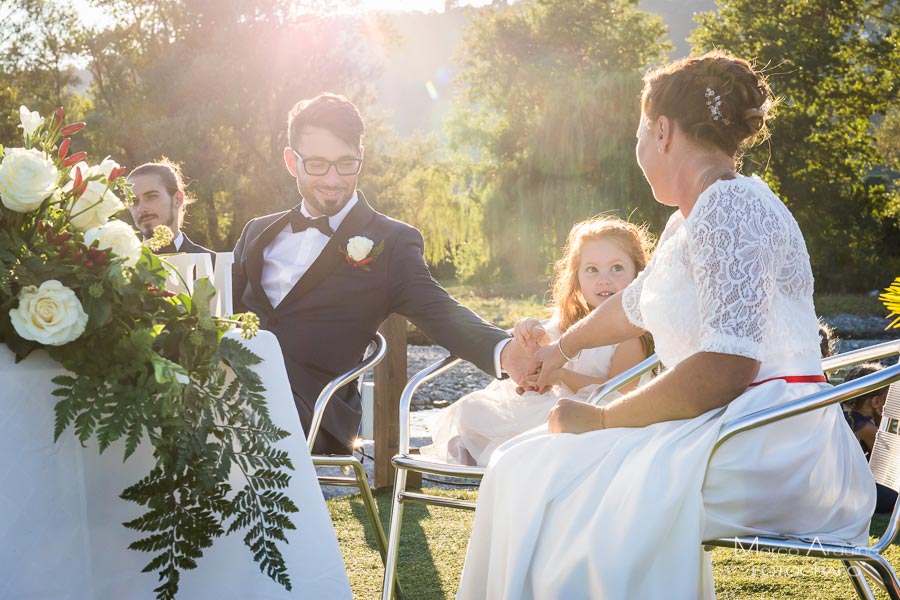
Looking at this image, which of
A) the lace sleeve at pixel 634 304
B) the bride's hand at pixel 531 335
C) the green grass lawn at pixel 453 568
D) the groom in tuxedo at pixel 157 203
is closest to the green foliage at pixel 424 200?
the groom in tuxedo at pixel 157 203

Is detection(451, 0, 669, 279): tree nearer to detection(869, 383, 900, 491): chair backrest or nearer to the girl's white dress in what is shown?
the girl's white dress

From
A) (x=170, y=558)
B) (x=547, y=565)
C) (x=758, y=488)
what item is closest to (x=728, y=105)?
(x=758, y=488)

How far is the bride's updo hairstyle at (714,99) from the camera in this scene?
78.7 inches

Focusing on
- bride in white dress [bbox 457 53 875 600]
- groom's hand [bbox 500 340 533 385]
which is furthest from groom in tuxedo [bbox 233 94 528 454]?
bride in white dress [bbox 457 53 875 600]

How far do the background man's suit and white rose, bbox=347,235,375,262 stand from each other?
0.06 meters

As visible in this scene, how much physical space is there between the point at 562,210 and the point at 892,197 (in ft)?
34.7

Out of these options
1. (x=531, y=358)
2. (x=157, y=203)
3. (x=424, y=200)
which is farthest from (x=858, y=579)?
(x=424, y=200)

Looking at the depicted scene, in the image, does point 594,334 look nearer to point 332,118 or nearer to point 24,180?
point 332,118

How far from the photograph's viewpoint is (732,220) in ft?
6.13

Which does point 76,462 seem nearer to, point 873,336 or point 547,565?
point 547,565

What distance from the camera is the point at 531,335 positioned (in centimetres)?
297

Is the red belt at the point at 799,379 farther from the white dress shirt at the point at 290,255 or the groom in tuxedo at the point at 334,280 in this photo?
the white dress shirt at the point at 290,255

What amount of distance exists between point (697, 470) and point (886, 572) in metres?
0.39

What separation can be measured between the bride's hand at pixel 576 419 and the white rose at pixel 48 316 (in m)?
1.01
